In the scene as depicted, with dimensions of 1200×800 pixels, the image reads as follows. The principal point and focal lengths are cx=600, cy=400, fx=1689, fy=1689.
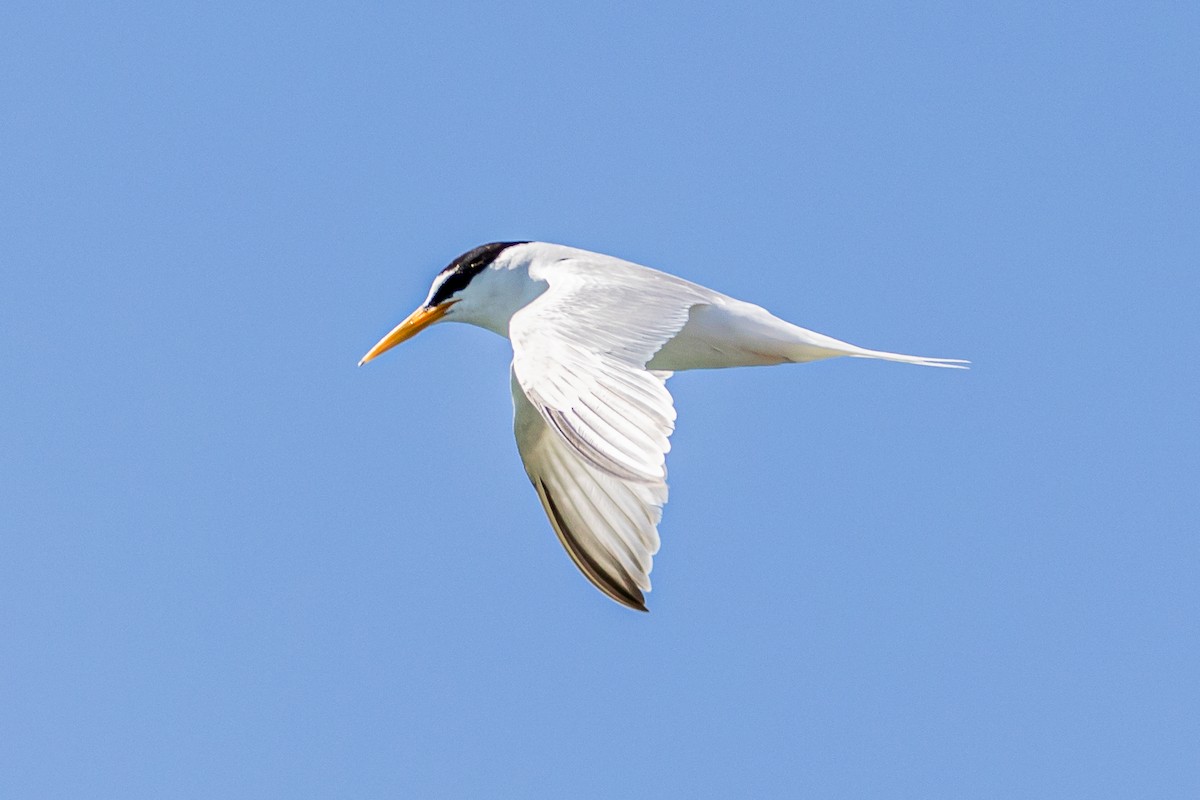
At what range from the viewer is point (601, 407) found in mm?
7719

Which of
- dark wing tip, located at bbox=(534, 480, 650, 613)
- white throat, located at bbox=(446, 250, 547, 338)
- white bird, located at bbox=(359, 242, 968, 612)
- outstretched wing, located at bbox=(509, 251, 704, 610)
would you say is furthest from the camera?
white throat, located at bbox=(446, 250, 547, 338)

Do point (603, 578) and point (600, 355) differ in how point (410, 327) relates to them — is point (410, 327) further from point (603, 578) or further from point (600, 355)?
point (600, 355)

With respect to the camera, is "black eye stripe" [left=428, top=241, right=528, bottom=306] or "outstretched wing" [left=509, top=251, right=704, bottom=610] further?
"black eye stripe" [left=428, top=241, right=528, bottom=306]

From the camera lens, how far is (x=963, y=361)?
10383 millimetres

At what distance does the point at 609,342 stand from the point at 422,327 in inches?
150

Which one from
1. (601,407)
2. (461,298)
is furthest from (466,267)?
(601,407)

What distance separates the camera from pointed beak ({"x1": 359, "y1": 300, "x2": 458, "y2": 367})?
12086 mm

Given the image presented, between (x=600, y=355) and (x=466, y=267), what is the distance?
11.9 feet

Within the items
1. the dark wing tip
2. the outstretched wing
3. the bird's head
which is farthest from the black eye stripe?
the dark wing tip

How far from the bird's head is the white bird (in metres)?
0.01

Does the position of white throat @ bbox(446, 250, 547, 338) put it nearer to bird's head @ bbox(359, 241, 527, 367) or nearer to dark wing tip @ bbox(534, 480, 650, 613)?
bird's head @ bbox(359, 241, 527, 367)

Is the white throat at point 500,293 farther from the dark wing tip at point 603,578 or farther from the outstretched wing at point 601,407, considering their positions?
the dark wing tip at point 603,578

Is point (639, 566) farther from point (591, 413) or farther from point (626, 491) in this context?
point (591, 413)

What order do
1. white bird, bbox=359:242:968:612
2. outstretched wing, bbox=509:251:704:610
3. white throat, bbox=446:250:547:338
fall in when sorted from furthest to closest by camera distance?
1. white throat, bbox=446:250:547:338
2. white bird, bbox=359:242:968:612
3. outstretched wing, bbox=509:251:704:610
